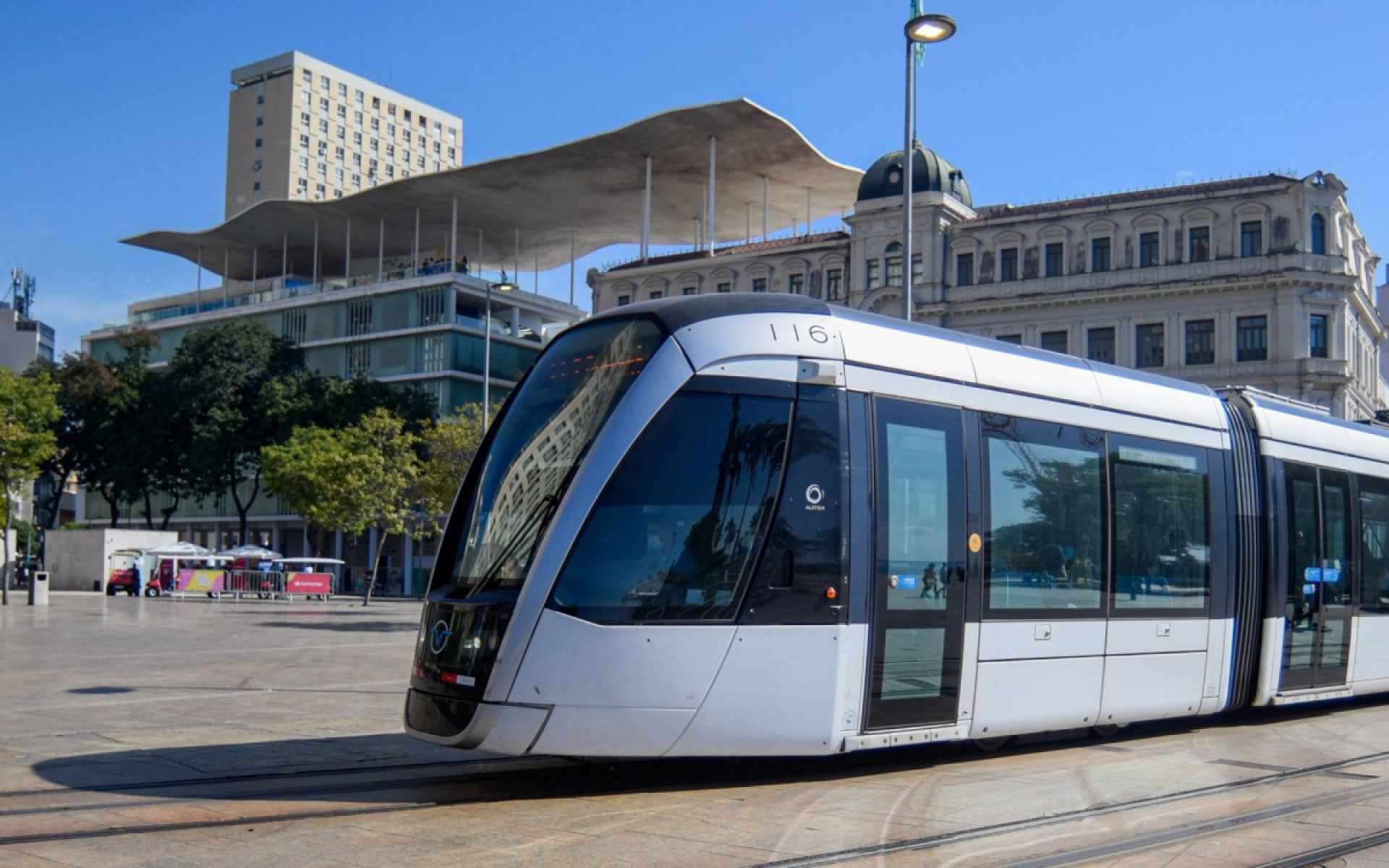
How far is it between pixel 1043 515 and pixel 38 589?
41450 mm

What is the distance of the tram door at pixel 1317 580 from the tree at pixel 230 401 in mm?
62867

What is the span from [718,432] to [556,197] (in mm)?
72661

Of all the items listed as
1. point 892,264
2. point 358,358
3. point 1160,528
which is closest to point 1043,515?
point 1160,528

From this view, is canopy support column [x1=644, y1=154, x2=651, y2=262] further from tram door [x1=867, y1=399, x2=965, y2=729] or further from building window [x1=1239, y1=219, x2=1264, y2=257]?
tram door [x1=867, y1=399, x2=965, y2=729]

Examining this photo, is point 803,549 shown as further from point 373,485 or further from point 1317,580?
point 373,485

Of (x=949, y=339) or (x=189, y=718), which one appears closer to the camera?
(x=949, y=339)

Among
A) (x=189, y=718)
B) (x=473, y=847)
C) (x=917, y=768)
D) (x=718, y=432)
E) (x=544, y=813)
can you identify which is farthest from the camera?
(x=189, y=718)

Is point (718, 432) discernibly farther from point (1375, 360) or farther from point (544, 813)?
point (1375, 360)

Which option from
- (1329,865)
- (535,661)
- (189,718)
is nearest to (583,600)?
(535,661)

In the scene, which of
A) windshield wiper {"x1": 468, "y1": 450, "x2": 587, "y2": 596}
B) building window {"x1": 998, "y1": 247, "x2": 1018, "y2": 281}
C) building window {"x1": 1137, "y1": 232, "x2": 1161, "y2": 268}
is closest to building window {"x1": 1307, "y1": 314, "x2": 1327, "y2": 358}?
building window {"x1": 1137, "y1": 232, "x2": 1161, "y2": 268}

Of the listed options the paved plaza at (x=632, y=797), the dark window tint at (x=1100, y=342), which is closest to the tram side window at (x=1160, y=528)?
the paved plaza at (x=632, y=797)

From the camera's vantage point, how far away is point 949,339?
10422 millimetres

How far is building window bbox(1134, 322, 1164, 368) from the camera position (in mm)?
66188

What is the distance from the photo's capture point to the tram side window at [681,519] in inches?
330
